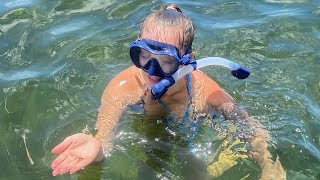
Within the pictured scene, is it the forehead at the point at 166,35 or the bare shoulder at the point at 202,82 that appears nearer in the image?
the forehead at the point at 166,35

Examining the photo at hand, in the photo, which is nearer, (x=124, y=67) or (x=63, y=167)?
(x=63, y=167)

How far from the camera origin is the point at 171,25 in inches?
149

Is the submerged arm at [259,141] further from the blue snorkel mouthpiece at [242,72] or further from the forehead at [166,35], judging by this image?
the forehead at [166,35]

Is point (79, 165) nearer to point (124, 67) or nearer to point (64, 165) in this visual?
point (64, 165)

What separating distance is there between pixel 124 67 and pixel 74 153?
2317 millimetres

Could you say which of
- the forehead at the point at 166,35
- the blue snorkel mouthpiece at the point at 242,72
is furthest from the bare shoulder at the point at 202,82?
the forehead at the point at 166,35

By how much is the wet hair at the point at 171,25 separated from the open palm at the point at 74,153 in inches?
39.4

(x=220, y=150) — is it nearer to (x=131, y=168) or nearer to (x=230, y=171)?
(x=230, y=171)

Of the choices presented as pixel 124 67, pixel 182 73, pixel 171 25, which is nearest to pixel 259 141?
pixel 182 73

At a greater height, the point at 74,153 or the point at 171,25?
the point at 171,25

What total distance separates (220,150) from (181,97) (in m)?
0.57

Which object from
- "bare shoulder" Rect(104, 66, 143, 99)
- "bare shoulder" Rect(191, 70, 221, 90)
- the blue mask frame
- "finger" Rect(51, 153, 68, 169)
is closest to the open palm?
"finger" Rect(51, 153, 68, 169)

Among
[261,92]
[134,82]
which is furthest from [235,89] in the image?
[134,82]

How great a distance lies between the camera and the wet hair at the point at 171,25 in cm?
376
